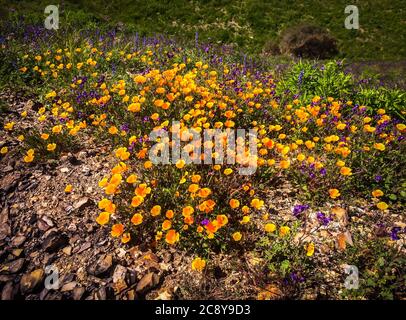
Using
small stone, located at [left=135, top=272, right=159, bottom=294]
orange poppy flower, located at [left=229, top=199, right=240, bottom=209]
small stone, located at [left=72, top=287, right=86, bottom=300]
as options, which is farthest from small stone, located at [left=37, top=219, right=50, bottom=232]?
orange poppy flower, located at [left=229, top=199, right=240, bottom=209]

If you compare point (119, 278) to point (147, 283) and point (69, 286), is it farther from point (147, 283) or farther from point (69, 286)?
point (69, 286)

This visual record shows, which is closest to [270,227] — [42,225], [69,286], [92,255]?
[92,255]

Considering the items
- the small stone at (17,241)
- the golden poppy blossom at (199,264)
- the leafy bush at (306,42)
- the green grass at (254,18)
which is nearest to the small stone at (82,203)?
the small stone at (17,241)

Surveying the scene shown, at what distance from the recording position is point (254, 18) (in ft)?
53.7

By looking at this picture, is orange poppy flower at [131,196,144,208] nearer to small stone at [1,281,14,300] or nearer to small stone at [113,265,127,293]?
small stone at [113,265,127,293]

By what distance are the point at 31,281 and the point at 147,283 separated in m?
1.03

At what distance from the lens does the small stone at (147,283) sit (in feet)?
8.26

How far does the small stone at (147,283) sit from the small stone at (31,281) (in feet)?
2.90

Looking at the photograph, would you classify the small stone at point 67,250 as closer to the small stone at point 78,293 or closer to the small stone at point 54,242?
the small stone at point 54,242

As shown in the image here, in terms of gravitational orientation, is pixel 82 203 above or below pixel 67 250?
above

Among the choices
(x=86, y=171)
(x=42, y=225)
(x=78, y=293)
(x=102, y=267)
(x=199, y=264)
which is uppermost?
(x=86, y=171)

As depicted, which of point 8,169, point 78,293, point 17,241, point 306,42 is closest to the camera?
point 78,293

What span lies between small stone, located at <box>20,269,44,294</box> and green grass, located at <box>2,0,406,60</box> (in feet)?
43.9

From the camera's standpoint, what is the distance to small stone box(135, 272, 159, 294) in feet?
8.26
